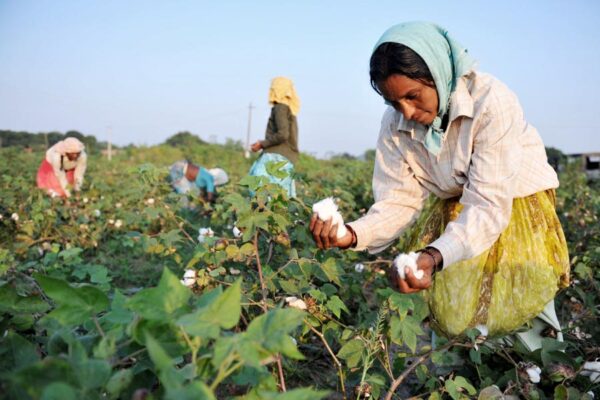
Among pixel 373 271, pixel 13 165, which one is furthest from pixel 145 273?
pixel 13 165

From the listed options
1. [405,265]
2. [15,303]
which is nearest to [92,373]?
[15,303]

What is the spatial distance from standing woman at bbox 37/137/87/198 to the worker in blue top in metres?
1.01

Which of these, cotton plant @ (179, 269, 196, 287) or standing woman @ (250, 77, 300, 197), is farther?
standing woman @ (250, 77, 300, 197)

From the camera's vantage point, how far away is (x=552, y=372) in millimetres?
1480

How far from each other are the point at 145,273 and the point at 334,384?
7.32 feet

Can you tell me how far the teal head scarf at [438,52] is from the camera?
1417 millimetres

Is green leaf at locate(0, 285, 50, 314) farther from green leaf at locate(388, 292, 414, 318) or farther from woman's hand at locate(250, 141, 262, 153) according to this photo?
woman's hand at locate(250, 141, 262, 153)

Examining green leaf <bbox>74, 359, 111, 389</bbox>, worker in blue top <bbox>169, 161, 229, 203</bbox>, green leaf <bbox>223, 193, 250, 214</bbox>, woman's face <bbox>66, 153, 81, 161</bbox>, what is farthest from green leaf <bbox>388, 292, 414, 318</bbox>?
woman's face <bbox>66, 153, 81, 161</bbox>

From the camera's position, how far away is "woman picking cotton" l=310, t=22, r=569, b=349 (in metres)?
1.44

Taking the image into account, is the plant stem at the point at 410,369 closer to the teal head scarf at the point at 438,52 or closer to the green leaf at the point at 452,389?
the green leaf at the point at 452,389

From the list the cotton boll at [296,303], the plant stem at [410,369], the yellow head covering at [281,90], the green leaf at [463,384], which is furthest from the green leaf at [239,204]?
the yellow head covering at [281,90]

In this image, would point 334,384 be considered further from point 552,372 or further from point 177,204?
point 177,204

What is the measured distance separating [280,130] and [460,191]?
2.66 m

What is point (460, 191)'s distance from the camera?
69.9 inches
